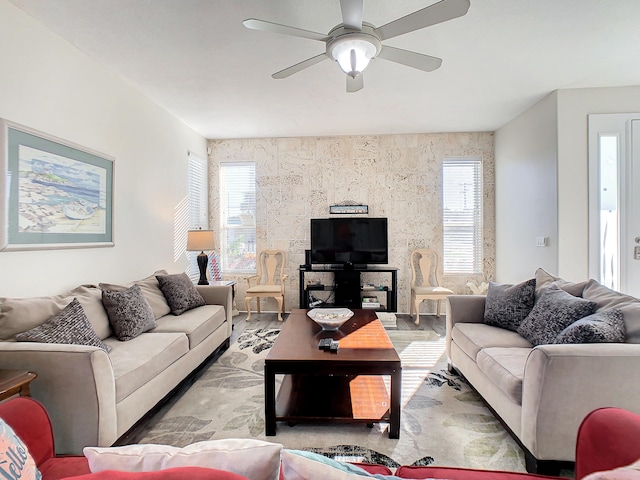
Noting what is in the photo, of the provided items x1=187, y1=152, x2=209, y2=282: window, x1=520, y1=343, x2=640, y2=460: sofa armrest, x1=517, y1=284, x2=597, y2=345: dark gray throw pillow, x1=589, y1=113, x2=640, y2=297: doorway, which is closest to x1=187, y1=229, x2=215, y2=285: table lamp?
x1=187, y1=152, x2=209, y2=282: window

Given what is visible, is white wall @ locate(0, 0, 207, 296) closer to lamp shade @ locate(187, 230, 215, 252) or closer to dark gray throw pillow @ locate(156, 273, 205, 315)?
lamp shade @ locate(187, 230, 215, 252)

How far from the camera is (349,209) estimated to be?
5.04 meters

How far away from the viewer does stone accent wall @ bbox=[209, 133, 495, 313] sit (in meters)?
5.02

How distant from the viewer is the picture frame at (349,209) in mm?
5027

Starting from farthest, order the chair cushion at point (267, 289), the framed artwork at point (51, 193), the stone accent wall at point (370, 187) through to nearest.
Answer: the stone accent wall at point (370, 187)
the chair cushion at point (267, 289)
the framed artwork at point (51, 193)

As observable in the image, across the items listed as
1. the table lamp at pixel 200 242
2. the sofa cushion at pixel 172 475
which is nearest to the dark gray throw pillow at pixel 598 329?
the sofa cushion at pixel 172 475

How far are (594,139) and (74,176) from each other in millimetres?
4887

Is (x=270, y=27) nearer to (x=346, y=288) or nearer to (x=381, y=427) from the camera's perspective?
(x=381, y=427)

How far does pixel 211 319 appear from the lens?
3076 millimetres

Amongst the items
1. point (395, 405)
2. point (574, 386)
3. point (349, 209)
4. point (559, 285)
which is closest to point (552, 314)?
point (559, 285)

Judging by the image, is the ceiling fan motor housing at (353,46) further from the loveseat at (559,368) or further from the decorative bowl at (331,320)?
the loveseat at (559,368)

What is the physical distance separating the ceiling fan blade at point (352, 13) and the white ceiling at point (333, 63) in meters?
0.47

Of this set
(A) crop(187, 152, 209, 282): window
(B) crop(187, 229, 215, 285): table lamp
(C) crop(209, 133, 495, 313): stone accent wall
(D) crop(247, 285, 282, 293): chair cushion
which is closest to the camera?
(B) crop(187, 229, 215, 285): table lamp

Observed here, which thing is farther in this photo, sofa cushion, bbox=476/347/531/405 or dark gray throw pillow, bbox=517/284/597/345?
dark gray throw pillow, bbox=517/284/597/345
